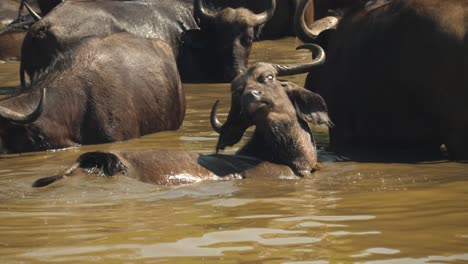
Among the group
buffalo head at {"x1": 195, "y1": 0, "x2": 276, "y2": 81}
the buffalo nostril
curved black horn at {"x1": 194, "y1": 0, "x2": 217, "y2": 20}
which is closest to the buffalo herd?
the buffalo nostril

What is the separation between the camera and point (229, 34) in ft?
58.3

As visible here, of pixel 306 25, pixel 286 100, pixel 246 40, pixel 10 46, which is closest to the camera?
pixel 286 100

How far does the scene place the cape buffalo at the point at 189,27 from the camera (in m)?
16.5

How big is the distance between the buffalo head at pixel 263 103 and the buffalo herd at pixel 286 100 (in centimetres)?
1

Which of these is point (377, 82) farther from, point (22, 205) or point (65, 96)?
point (22, 205)

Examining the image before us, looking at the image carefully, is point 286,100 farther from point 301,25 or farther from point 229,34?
point 229,34

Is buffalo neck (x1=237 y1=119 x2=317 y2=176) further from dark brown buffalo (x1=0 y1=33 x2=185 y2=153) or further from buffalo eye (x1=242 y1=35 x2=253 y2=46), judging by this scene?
buffalo eye (x1=242 y1=35 x2=253 y2=46)

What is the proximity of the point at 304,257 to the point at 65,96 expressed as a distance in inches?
247

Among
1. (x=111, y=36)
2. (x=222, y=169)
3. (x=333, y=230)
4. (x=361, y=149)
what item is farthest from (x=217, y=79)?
(x=333, y=230)

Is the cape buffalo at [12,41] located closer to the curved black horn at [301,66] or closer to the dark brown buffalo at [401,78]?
the dark brown buffalo at [401,78]

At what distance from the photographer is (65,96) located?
11.9 meters

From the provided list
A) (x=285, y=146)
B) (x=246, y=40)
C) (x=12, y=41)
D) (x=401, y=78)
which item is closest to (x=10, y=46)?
(x=12, y=41)

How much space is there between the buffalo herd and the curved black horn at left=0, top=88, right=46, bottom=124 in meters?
0.02

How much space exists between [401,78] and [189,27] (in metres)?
8.51
